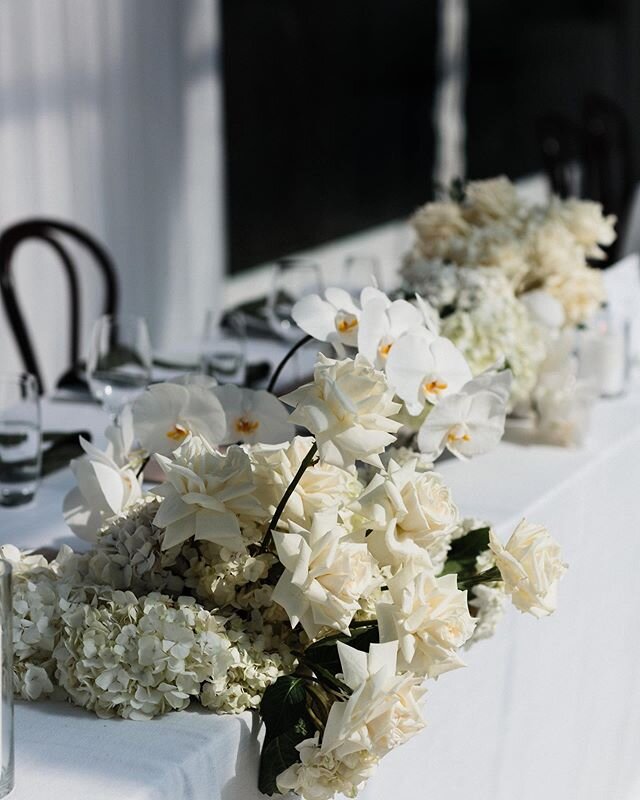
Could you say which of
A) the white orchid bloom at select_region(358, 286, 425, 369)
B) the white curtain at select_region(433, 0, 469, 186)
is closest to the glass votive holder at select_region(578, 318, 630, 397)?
the white orchid bloom at select_region(358, 286, 425, 369)

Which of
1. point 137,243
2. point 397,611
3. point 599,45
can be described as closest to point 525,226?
point 397,611

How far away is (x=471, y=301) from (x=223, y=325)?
0.96 metres

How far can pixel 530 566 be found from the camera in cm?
114

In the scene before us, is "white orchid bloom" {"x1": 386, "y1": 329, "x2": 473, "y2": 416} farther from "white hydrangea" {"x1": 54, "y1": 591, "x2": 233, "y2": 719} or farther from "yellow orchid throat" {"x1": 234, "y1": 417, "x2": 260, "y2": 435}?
"white hydrangea" {"x1": 54, "y1": 591, "x2": 233, "y2": 719}

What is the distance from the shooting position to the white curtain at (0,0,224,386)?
3926 millimetres

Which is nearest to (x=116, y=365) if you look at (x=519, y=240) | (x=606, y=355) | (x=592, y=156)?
(x=519, y=240)

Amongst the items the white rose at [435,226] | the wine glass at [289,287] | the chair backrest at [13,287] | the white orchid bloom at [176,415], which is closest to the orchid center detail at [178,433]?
the white orchid bloom at [176,415]

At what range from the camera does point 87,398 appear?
2283mm

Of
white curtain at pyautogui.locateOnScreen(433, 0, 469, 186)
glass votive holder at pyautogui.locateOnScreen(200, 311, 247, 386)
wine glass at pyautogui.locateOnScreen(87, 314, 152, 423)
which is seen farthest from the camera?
white curtain at pyautogui.locateOnScreen(433, 0, 469, 186)

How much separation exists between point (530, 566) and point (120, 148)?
137 inches

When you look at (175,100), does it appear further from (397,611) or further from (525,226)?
(397,611)

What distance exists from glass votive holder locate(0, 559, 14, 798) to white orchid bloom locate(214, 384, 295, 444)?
39 centimetres

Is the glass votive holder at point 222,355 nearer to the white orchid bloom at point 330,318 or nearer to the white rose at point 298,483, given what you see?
the white orchid bloom at point 330,318

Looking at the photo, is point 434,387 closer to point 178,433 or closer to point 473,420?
point 473,420
